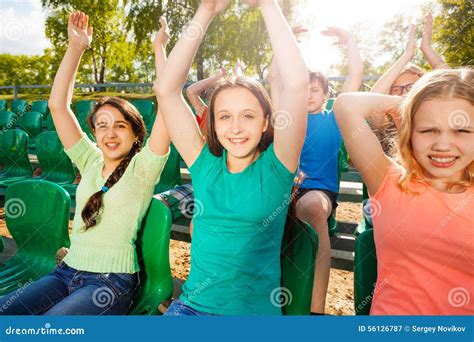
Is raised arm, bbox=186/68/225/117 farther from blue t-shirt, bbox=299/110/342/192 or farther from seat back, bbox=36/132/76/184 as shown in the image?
seat back, bbox=36/132/76/184

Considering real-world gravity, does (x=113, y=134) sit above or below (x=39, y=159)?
above

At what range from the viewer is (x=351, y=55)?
2311 millimetres

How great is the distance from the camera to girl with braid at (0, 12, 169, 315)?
5.12 feet

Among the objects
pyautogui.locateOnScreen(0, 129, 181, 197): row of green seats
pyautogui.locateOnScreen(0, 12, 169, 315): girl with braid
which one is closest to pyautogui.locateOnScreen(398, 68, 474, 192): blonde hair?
pyautogui.locateOnScreen(0, 12, 169, 315): girl with braid

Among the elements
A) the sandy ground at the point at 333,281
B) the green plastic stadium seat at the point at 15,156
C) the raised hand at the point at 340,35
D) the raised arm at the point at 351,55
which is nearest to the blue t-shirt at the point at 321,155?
the raised arm at the point at 351,55

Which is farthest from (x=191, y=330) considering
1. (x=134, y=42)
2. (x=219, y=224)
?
(x=134, y=42)

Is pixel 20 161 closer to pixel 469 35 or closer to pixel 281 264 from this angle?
pixel 281 264

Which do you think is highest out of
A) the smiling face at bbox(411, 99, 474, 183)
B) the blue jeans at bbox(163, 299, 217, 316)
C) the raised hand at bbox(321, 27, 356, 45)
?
the raised hand at bbox(321, 27, 356, 45)

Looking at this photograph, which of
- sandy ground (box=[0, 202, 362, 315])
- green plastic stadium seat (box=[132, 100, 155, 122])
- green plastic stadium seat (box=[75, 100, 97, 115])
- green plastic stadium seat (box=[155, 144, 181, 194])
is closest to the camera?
sandy ground (box=[0, 202, 362, 315])

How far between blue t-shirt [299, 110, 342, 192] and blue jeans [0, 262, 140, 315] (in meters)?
1.17

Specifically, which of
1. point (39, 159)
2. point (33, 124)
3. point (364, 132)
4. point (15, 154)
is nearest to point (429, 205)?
point (364, 132)

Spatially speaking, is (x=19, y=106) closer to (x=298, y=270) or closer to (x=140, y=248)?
(x=140, y=248)

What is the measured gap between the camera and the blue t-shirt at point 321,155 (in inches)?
93.7

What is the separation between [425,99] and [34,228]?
1.82m
